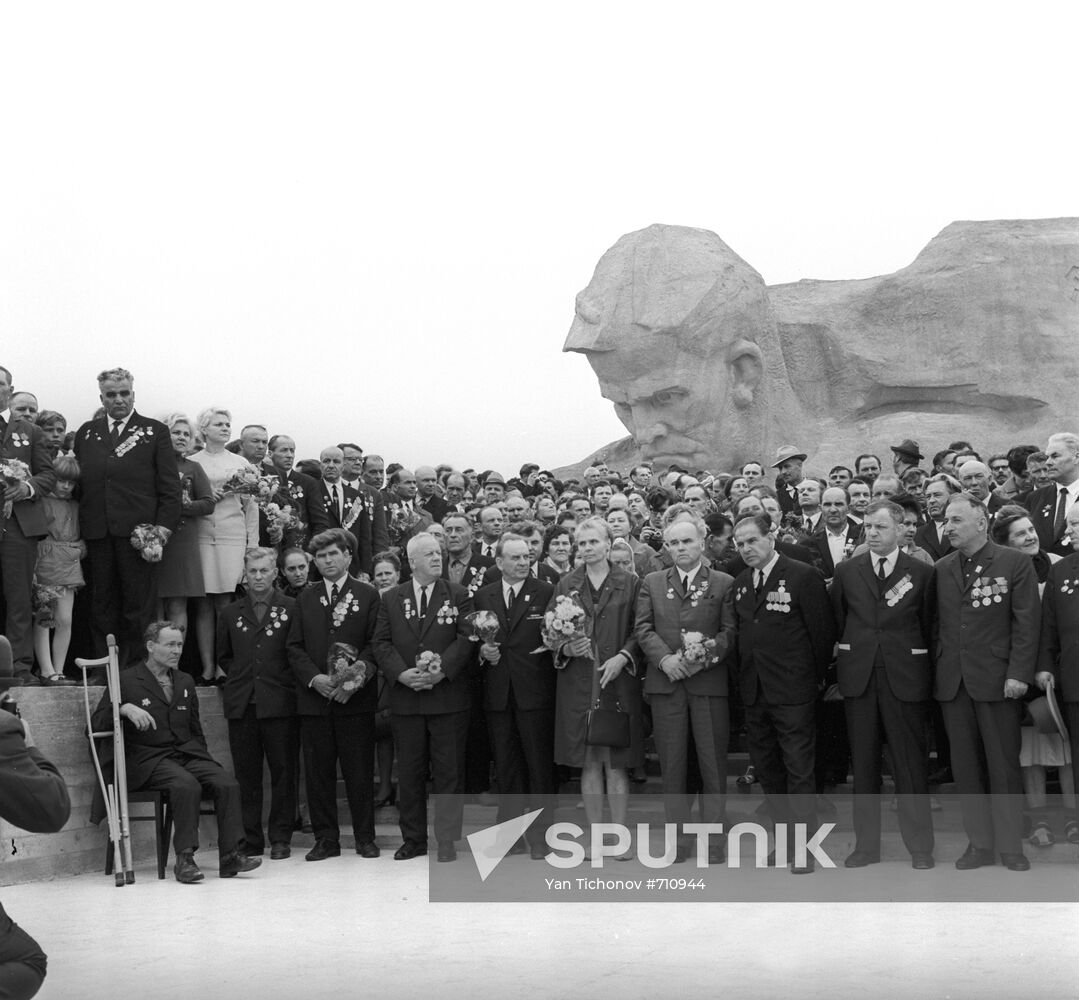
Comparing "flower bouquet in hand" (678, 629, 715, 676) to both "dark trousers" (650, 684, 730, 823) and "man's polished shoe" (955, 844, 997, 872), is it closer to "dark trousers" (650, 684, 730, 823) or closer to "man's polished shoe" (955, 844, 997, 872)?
"dark trousers" (650, 684, 730, 823)

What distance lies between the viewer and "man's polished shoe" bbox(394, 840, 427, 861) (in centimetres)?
769

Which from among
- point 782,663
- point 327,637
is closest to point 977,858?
point 782,663

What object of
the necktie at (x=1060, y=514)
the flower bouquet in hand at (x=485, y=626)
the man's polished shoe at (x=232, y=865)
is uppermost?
the necktie at (x=1060, y=514)

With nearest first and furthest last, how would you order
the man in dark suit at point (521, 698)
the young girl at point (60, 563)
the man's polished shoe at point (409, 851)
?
the man's polished shoe at point (409, 851) < the man in dark suit at point (521, 698) < the young girl at point (60, 563)

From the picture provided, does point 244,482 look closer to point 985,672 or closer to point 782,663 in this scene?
point 782,663

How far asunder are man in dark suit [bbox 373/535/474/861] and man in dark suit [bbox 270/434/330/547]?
5.96 feet

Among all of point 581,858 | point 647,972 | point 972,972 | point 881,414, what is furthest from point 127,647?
point 881,414

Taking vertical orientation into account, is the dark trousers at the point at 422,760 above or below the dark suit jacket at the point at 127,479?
below

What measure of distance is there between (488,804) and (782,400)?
8.51 metres

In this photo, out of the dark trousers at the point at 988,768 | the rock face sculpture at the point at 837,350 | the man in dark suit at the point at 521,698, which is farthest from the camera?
the rock face sculpture at the point at 837,350

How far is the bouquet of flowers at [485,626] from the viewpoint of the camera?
7.78m

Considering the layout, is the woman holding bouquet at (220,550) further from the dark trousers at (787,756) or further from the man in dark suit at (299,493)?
the dark trousers at (787,756)

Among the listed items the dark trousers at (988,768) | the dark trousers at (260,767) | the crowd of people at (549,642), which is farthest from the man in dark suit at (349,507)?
the dark trousers at (988,768)

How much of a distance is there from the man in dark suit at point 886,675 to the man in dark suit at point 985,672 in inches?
5.3
